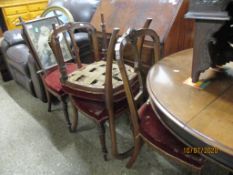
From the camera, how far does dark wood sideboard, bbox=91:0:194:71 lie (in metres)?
1.51

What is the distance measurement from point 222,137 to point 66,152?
135 centimetres

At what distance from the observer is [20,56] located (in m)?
2.29

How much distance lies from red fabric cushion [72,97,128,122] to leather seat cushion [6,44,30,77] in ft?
3.53

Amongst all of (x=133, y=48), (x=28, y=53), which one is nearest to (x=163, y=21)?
(x=133, y=48)

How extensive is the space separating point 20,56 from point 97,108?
1358mm

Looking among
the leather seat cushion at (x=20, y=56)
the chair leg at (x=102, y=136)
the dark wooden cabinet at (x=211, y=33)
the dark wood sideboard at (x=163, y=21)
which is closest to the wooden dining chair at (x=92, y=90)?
the chair leg at (x=102, y=136)

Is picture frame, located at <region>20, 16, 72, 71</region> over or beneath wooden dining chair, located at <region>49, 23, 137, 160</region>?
Result: over

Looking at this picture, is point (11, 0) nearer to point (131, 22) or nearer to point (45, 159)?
point (131, 22)

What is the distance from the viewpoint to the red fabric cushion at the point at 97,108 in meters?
1.41

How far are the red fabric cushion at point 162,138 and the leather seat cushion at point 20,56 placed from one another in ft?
5.13

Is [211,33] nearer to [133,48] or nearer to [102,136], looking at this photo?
[133,48]

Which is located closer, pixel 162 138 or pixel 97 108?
pixel 162 138

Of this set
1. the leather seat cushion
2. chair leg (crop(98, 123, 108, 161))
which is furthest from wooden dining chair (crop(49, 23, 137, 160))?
the leather seat cushion

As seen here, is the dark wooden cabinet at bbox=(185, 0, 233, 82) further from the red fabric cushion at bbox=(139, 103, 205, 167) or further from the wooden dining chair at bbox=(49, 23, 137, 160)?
the wooden dining chair at bbox=(49, 23, 137, 160)
